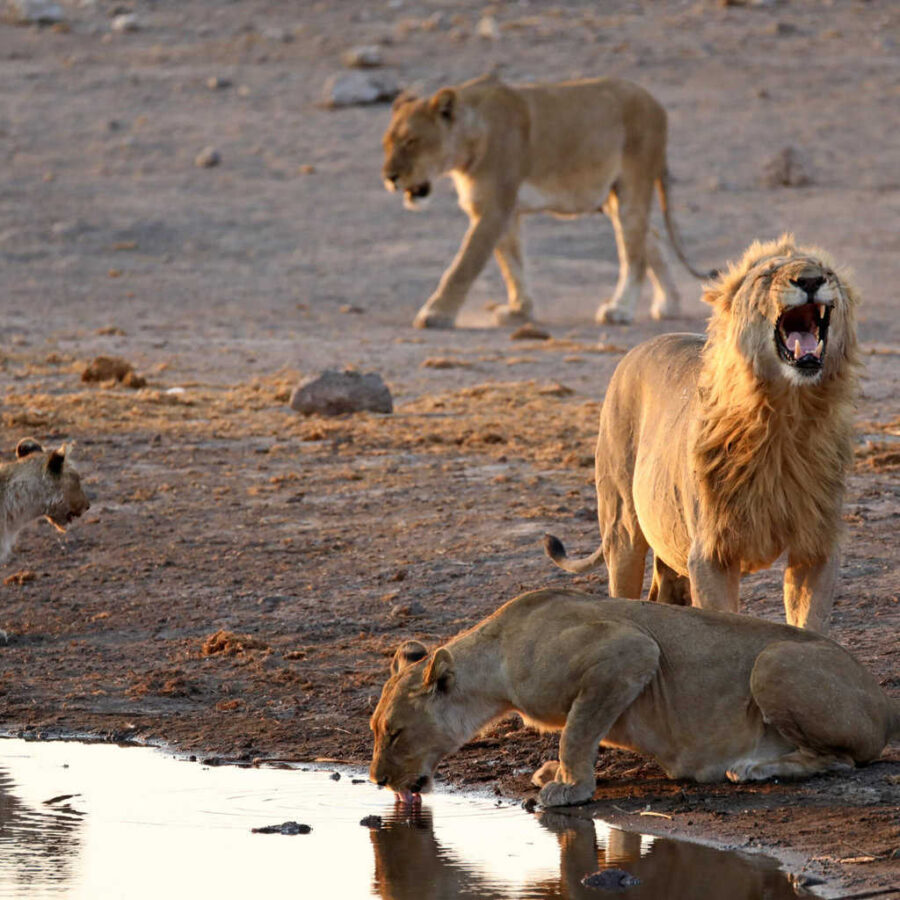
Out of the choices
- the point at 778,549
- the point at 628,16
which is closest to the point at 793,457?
the point at 778,549

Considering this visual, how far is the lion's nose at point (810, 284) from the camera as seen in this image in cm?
557

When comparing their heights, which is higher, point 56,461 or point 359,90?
point 359,90

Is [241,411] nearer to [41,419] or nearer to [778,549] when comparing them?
[41,419]

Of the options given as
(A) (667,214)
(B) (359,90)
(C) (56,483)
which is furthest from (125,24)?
(C) (56,483)

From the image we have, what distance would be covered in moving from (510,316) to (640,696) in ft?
35.0

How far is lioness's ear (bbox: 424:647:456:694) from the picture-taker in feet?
18.6

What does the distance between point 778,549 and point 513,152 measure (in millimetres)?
10472

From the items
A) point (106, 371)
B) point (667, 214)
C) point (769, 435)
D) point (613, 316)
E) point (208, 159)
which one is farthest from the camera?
point (208, 159)

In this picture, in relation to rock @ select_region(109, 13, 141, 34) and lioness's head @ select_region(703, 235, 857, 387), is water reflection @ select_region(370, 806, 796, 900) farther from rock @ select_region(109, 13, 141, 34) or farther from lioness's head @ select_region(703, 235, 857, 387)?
rock @ select_region(109, 13, 141, 34)

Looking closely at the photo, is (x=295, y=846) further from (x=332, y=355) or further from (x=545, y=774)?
(x=332, y=355)

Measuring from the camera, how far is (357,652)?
7.41 metres

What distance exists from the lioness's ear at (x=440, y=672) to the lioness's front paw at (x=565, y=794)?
41 centimetres

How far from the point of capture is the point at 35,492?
8523 mm

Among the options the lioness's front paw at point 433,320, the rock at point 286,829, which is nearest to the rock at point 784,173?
the lioness's front paw at point 433,320
